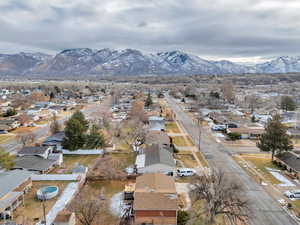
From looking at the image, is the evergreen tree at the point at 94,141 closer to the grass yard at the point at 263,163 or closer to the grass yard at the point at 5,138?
the grass yard at the point at 5,138

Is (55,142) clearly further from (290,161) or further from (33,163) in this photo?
(290,161)

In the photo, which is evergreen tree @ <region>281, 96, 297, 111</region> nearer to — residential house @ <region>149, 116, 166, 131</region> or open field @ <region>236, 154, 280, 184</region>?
residential house @ <region>149, 116, 166, 131</region>

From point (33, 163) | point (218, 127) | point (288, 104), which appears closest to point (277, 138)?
point (218, 127)

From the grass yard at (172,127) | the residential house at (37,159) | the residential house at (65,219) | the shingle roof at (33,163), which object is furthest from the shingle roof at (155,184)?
the grass yard at (172,127)

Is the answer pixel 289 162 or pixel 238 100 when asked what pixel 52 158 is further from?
pixel 238 100

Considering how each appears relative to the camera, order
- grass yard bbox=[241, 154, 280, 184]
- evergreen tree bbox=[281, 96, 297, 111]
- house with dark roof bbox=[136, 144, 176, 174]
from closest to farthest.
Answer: grass yard bbox=[241, 154, 280, 184] → house with dark roof bbox=[136, 144, 176, 174] → evergreen tree bbox=[281, 96, 297, 111]

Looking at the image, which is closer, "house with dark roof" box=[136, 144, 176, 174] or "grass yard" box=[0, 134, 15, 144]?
"house with dark roof" box=[136, 144, 176, 174]

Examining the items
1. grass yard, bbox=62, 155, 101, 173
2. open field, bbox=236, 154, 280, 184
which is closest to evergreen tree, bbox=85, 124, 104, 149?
grass yard, bbox=62, 155, 101, 173

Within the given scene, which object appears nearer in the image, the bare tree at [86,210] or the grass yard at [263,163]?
the bare tree at [86,210]
